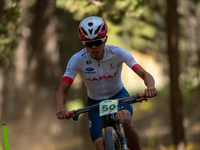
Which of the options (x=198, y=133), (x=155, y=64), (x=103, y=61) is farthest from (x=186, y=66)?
(x=103, y=61)

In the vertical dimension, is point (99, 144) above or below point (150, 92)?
below

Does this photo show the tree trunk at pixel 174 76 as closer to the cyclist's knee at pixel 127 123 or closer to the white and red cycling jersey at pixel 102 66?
the white and red cycling jersey at pixel 102 66

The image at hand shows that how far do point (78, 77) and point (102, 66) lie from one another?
14.4 metres

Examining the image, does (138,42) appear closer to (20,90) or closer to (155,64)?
(155,64)

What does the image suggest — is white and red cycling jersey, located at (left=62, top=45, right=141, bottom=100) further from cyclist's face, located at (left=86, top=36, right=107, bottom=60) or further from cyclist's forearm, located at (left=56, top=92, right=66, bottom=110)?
cyclist's forearm, located at (left=56, top=92, right=66, bottom=110)

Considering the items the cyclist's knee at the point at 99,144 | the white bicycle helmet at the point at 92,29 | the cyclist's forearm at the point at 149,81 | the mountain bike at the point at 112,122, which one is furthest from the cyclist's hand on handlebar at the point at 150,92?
the white bicycle helmet at the point at 92,29

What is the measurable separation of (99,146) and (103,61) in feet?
4.23

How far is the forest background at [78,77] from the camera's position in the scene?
14.0m

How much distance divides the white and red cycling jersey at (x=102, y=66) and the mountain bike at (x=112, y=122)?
76 centimetres

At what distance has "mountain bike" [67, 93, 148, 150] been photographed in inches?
141

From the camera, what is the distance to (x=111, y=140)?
3529 millimetres

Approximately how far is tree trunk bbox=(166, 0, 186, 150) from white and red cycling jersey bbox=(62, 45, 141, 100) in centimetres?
645

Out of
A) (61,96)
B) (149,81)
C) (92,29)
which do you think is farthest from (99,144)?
(92,29)

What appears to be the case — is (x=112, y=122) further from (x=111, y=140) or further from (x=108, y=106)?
(x=111, y=140)
